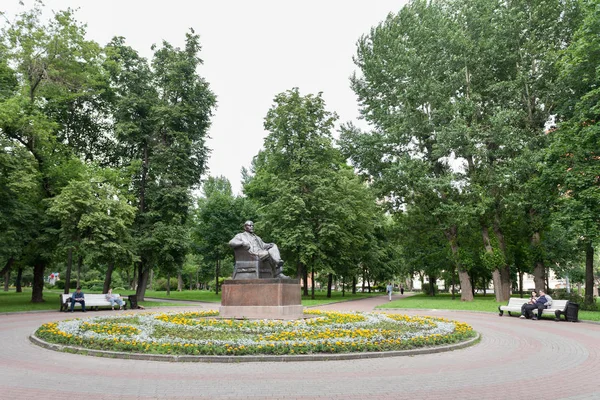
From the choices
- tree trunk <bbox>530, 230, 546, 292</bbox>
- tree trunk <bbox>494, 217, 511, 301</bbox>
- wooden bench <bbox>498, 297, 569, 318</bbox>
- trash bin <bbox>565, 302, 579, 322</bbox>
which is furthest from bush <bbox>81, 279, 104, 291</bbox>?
trash bin <bbox>565, 302, 579, 322</bbox>

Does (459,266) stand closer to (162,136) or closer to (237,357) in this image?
(162,136)

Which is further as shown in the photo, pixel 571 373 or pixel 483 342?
pixel 483 342

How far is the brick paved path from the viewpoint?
6.68 metres

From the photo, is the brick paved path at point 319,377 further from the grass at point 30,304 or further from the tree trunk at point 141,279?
the tree trunk at point 141,279

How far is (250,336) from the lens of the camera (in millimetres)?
11000

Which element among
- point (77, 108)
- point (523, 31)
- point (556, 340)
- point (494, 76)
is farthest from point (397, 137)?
point (77, 108)

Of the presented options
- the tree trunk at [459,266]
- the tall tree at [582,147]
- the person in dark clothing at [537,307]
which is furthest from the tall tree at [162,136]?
the tall tree at [582,147]

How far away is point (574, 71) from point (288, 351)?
22.4 metres

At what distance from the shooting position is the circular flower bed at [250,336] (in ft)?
31.9

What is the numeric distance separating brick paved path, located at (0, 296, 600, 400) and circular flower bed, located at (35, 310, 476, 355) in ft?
1.86

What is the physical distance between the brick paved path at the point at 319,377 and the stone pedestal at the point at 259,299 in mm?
5602

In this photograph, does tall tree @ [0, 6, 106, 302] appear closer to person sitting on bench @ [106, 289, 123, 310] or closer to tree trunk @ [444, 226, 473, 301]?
person sitting on bench @ [106, 289, 123, 310]

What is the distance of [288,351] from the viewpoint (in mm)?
9680

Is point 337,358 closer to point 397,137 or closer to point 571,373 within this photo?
point 571,373
